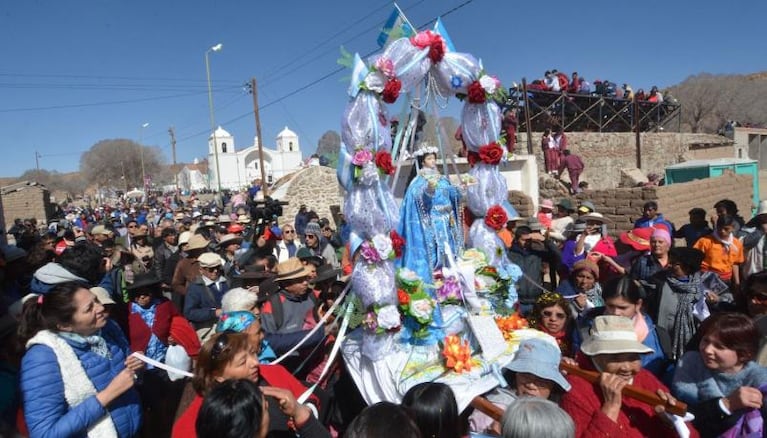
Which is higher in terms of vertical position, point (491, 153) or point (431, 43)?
point (431, 43)

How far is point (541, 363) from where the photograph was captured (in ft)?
8.59

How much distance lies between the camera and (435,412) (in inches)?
92.1

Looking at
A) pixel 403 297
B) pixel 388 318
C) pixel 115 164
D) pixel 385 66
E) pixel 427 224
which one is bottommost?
pixel 388 318

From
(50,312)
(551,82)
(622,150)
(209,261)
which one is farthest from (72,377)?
(622,150)

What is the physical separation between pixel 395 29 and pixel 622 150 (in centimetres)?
1513

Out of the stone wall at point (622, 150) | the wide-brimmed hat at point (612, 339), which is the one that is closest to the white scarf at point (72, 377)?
the wide-brimmed hat at point (612, 339)

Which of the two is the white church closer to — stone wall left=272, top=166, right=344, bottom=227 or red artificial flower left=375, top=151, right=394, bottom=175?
stone wall left=272, top=166, right=344, bottom=227

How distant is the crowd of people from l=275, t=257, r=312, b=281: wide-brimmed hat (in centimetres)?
2

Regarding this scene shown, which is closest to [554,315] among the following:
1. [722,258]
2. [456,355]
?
[456,355]

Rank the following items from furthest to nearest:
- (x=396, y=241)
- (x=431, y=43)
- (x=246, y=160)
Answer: (x=246, y=160)
(x=431, y=43)
(x=396, y=241)

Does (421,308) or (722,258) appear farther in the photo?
(722,258)

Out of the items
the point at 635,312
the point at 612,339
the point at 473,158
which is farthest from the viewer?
the point at 473,158

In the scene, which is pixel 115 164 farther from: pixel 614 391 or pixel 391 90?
pixel 614 391

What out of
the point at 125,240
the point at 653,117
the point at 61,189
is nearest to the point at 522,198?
the point at 125,240
